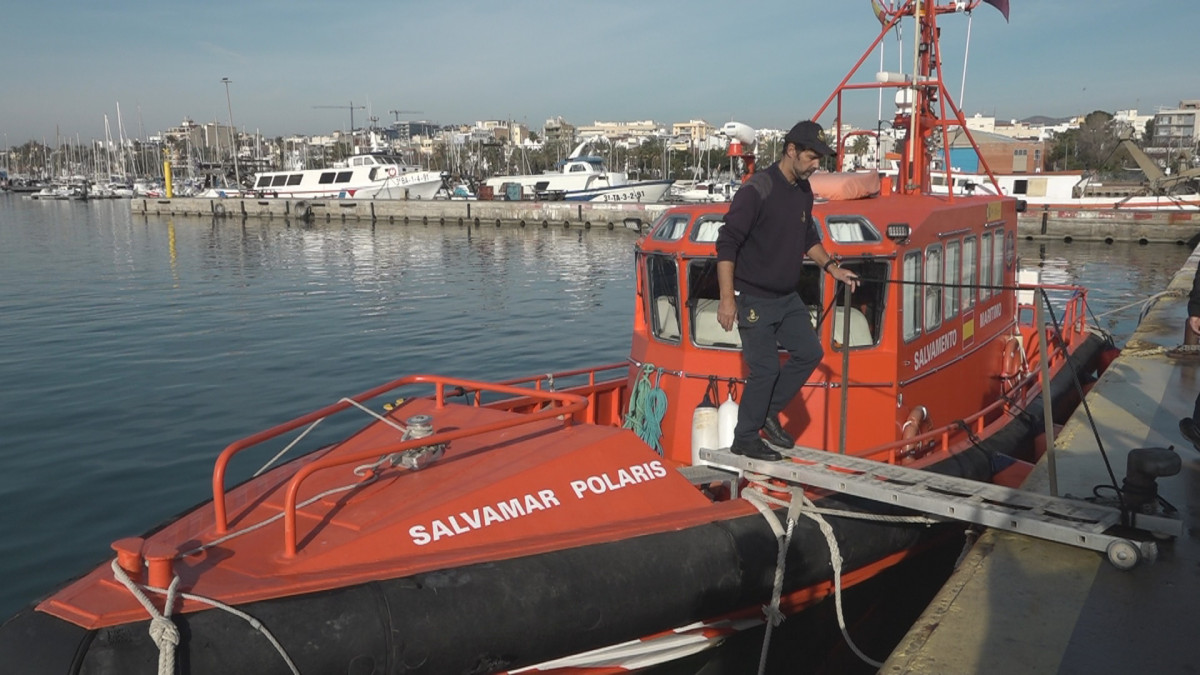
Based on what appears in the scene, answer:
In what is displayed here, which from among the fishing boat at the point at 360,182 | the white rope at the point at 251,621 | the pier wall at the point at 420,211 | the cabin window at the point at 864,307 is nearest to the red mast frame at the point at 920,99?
the cabin window at the point at 864,307

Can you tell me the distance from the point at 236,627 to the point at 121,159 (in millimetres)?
129709

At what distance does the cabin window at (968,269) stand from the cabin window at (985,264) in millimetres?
152

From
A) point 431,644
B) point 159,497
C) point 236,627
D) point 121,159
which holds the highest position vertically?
point 121,159

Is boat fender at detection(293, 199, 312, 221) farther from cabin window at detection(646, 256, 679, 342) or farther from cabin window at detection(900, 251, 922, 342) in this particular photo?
cabin window at detection(900, 251, 922, 342)

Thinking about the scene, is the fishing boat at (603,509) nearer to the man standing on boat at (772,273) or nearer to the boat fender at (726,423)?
the boat fender at (726,423)

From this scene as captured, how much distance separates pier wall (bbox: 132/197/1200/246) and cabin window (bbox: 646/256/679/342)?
88.2 feet

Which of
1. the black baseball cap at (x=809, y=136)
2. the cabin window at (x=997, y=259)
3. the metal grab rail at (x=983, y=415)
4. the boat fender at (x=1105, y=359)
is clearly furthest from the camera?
the boat fender at (x=1105, y=359)

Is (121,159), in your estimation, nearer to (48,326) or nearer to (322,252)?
(322,252)

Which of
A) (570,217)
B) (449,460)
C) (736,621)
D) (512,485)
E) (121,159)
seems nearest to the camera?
(512,485)

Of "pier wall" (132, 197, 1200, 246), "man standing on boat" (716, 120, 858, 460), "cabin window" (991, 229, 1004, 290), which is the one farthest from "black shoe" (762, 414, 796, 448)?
"pier wall" (132, 197, 1200, 246)

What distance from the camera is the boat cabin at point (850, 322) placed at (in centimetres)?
602

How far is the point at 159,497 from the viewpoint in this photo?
8664mm

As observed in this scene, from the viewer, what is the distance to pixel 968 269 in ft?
23.9

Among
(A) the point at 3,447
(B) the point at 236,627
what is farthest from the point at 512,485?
(A) the point at 3,447
